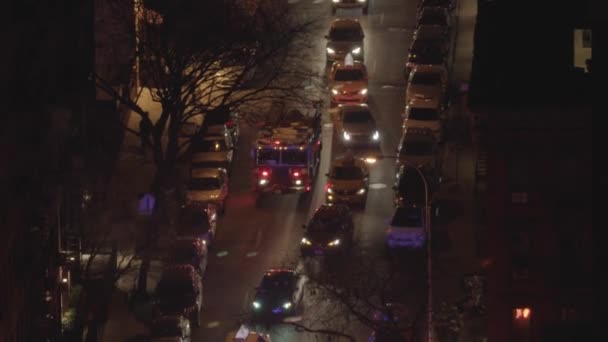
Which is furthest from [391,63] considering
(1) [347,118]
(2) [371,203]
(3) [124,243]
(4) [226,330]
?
(4) [226,330]

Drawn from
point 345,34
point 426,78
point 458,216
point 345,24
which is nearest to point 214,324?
point 458,216

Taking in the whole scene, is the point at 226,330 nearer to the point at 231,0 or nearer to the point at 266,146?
the point at 266,146

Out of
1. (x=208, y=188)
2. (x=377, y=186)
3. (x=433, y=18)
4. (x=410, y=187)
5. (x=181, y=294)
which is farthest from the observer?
(x=433, y=18)

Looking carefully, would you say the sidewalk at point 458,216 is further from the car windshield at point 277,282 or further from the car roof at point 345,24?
the car windshield at point 277,282

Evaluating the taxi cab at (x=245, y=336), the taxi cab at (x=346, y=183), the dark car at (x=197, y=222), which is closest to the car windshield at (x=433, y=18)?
the taxi cab at (x=346, y=183)

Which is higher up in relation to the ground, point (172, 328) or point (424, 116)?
point (424, 116)

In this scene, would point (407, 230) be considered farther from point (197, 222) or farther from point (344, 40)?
point (344, 40)
